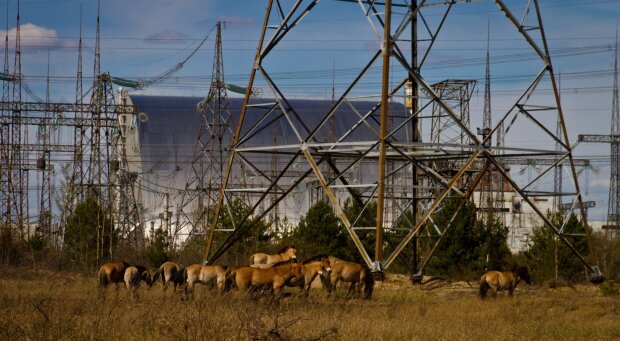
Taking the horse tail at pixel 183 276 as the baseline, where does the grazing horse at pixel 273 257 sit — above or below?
above

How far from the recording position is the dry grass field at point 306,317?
56.1ft

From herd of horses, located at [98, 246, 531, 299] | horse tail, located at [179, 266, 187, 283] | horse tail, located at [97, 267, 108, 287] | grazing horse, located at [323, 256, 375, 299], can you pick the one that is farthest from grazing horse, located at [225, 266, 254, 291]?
horse tail, located at [97, 267, 108, 287]

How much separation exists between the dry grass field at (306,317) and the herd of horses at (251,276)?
0.41 meters

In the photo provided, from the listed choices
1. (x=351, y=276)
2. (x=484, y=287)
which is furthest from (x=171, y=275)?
(x=484, y=287)

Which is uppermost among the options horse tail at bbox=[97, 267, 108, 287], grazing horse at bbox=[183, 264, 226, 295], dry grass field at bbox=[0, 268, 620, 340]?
grazing horse at bbox=[183, 264, 226, 295]

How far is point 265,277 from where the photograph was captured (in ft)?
81.9

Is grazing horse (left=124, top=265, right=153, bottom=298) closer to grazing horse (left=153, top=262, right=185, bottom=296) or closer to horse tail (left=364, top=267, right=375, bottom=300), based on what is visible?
grazing horse (left=153, top=262, right=185, bottom=296)

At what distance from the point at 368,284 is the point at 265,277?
10.2ft

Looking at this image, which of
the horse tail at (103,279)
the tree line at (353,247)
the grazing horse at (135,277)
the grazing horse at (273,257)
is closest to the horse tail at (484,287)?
the grazing horse at (273,257)

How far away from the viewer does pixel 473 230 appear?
50281mm

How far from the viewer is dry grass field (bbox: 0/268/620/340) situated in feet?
56.1

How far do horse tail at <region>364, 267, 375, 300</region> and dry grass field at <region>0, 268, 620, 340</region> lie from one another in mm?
217

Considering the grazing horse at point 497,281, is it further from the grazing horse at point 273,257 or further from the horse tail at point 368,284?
the grazing horse at point 273,257

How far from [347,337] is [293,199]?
8076 cm
